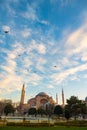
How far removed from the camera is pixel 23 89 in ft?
456

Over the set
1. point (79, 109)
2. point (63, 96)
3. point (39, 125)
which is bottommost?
point (39, 125)

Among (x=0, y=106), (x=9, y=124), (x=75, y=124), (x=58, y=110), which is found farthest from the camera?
(x=0, y=106)

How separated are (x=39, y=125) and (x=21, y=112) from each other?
415 feet

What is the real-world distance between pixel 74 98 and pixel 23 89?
56.9 meters

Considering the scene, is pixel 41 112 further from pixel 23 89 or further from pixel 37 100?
pixel 37 100

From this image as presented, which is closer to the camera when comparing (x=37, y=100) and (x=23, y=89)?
(x=23, y=89)

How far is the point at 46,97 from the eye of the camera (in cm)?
17112

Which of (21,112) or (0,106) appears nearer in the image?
(0,106)

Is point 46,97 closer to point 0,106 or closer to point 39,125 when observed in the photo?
point 0,106

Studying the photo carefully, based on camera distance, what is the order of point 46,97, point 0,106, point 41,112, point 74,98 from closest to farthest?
1. point 74,98
2. point 41,112
3. point 0,106
4. point 46,97

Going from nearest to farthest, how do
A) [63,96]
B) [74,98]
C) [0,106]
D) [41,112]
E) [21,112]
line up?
[74,98] < [41,112] < [0,106] < [63,96] < [21,112]

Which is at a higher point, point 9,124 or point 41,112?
point 41,112

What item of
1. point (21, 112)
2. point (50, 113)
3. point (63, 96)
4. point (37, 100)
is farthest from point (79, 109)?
point (37, 100)

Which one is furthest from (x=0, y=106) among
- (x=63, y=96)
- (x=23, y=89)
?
(x=63, y=96)
